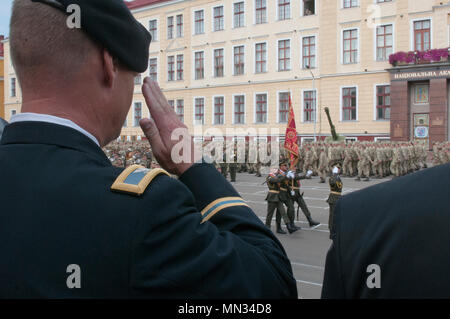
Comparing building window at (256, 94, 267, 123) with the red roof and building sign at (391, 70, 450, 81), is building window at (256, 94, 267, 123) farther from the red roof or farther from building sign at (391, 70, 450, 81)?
the red roof

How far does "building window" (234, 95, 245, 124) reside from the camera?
38.6 metres

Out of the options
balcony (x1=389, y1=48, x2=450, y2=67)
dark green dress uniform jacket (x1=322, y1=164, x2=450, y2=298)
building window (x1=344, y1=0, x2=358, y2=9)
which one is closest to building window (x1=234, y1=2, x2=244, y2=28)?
building window (x1=344, y1=0, x2=358, y2=9)

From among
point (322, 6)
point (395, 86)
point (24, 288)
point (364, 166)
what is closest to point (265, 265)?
point (24, 288)

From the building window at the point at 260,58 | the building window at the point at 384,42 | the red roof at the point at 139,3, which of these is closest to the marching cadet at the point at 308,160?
the building window at the point at 384,42

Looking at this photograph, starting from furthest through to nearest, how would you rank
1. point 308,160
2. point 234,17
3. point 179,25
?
point 179,25
point 234,17
point 308,160

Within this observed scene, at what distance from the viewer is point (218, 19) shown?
39.2m

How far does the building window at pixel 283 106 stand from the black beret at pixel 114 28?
35462 mm

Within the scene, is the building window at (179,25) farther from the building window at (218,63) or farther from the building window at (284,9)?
the building window at (284,9)

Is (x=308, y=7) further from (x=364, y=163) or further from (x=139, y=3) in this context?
(x=364, y=163)

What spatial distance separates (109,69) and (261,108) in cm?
3685

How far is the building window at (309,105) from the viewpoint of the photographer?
115 ft

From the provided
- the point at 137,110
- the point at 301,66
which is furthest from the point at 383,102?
the point at 137,110

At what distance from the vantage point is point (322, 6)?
112 feet

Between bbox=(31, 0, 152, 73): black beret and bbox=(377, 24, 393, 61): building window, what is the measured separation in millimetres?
33352
